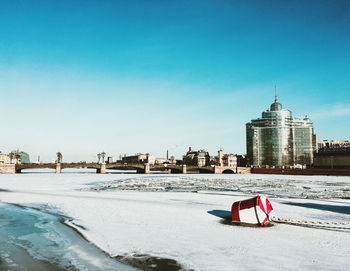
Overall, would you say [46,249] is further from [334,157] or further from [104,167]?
[334,157]

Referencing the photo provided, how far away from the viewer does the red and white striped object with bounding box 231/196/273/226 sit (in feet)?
31.5

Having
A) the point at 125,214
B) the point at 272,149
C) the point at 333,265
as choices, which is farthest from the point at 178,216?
the point at 272,149

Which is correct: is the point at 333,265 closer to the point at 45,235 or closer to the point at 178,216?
the point at 178,216

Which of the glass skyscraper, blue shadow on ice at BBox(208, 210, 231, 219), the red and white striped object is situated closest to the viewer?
the red and white striped object

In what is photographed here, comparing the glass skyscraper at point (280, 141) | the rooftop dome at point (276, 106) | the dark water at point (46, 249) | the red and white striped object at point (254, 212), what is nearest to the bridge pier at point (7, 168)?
the dark water at point (46, 249)

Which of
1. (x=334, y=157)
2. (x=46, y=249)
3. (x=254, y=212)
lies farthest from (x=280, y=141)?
(x=46, y=249)

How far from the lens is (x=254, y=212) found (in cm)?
970

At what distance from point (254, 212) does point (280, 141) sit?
136782 millimetres

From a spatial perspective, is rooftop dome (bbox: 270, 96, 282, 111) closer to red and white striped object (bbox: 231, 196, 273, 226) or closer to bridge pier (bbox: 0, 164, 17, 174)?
bridge pier (bbox: 0, 164, 17, 174)

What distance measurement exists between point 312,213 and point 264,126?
13901 centimetres

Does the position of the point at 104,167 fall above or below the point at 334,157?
below

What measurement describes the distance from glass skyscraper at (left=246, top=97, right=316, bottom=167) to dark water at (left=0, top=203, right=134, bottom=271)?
5380 inches

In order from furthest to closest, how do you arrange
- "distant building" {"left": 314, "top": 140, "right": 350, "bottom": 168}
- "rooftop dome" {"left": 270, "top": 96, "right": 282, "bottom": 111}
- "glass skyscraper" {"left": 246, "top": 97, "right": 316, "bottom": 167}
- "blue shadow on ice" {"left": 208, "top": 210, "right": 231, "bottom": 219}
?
1. "rooftop dome" {"left": 270, "top": 96, "right": 282, "bottom": 111}
2. "glass skyscraper" {"left": 246, "top": 97, "right": 316, "bottom": 167}
3. "distant building" {"left": 314, "top": 140, "right": 350, "bottom": 168}
4. "blue shadow on ice" {"left": 208, "top": 210, "right": 231, "bottom": 219}

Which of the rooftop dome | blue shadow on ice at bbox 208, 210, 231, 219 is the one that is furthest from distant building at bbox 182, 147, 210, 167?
blue shadow on ice at bbox 208, 210, 231, 219
